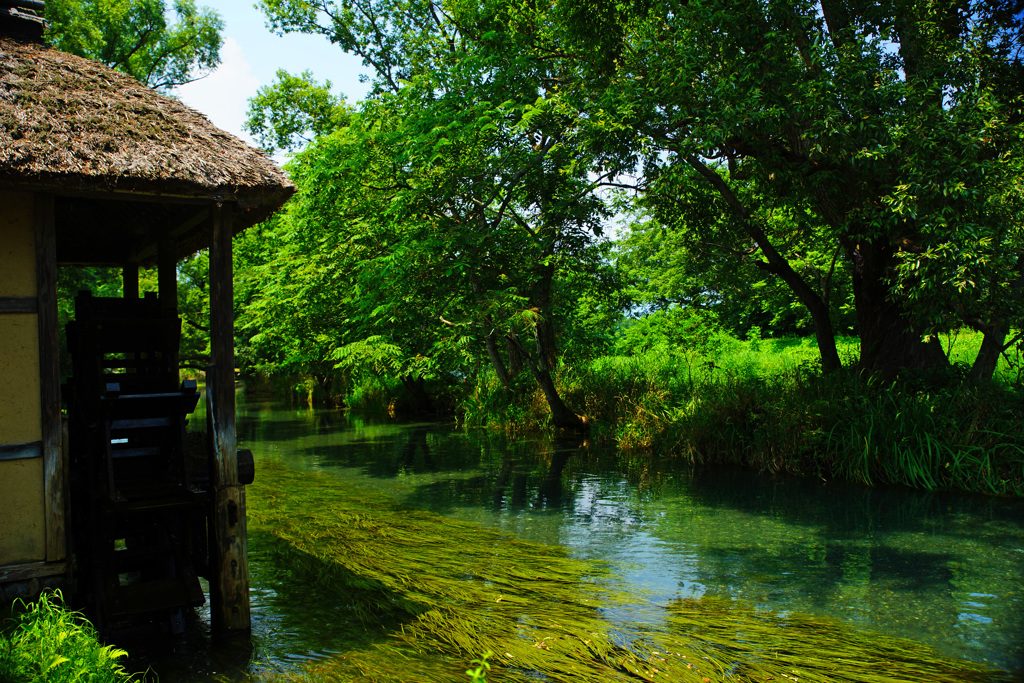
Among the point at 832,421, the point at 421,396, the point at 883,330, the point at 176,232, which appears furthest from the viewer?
the point at 421,396

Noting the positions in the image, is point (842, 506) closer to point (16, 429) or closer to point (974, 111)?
point (974, 111)

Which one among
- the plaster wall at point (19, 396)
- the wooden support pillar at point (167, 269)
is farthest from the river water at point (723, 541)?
the wooden support pillar at point (167, 269)

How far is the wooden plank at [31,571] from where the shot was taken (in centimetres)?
461

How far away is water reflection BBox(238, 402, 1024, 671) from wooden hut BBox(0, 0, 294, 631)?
119cm

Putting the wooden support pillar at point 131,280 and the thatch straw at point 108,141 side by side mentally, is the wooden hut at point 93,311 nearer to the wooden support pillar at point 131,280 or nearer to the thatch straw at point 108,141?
the thatch straw at point 108,141

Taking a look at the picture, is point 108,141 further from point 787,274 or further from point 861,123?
point 787,274

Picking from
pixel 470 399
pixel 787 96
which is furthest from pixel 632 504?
pixel 470 399

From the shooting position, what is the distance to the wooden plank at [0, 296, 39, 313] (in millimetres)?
4660

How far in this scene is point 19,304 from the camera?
4707 mm

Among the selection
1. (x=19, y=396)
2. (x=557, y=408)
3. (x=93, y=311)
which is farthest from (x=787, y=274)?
(x=19, y=396)

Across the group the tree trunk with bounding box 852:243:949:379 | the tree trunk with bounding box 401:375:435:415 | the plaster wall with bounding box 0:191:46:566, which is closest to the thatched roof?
the plaster wall with bounding box 0:191:46:566

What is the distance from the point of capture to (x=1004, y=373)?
11.4m

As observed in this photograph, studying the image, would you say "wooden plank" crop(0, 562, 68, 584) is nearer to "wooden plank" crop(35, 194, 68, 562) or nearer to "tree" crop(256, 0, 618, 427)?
"wooden plank" crop(35, 194, 68, 562)

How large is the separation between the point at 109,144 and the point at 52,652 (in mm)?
3084
